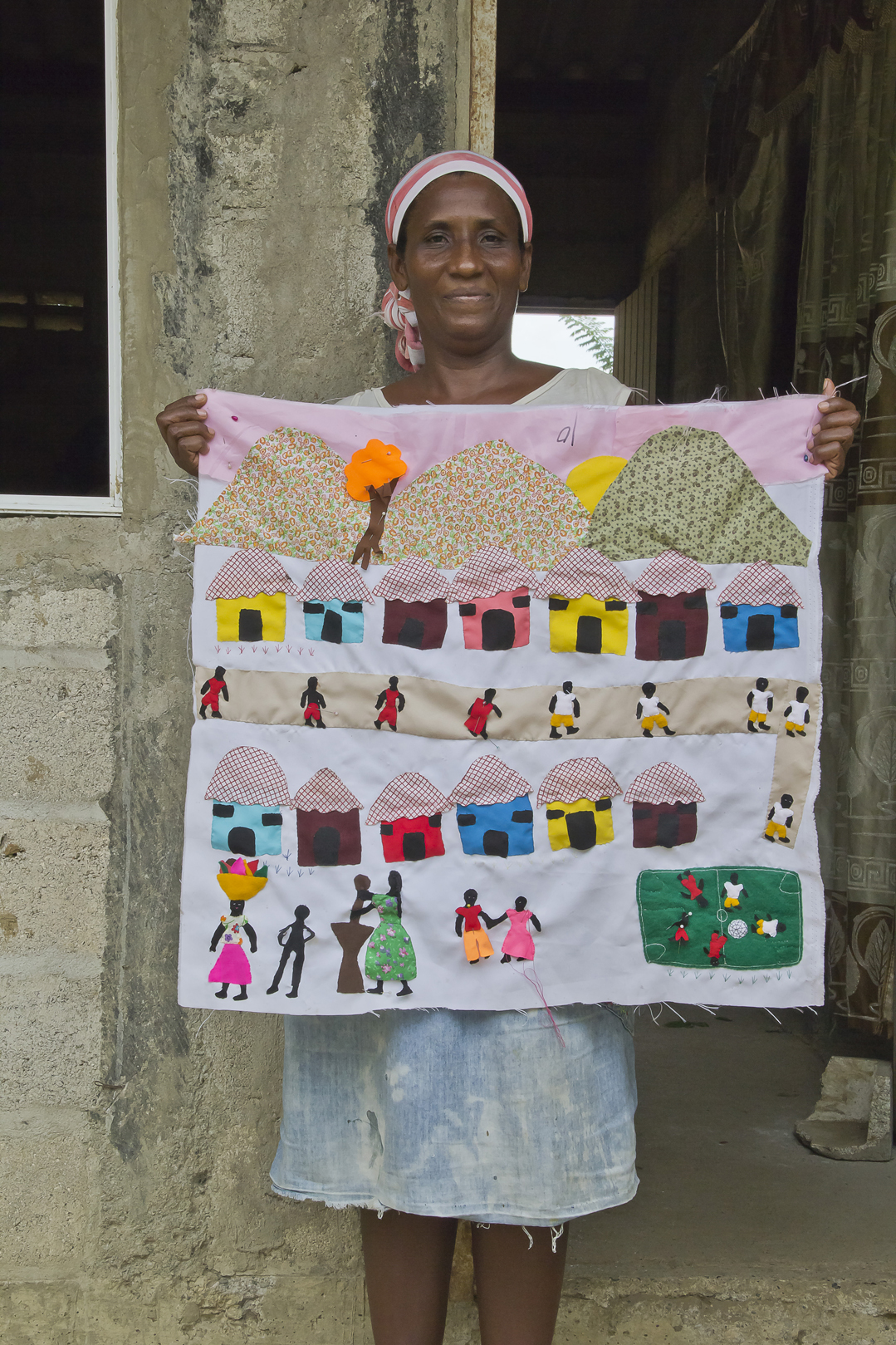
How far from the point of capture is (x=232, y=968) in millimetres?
1793

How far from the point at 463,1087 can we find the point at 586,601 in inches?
32.4

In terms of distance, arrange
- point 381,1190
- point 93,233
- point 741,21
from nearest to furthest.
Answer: point 381,1190, point 741,21, point 93,233

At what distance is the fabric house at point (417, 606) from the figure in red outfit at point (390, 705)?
75 mm

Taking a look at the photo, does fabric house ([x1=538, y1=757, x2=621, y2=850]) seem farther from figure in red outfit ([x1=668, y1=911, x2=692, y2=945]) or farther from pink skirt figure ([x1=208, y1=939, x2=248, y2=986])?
pink skirt figure ([x1=208, y1=939, x2=248, y2=986])

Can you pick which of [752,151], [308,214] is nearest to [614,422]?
[308,214]

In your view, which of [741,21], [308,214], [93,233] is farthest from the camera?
[93,233]

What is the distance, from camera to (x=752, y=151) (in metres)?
3.62

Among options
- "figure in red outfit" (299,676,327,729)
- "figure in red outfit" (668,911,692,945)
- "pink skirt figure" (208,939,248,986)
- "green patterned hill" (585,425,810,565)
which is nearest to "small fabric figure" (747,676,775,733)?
"green patterned hill" (585,425,810,565)

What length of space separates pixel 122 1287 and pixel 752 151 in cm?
377

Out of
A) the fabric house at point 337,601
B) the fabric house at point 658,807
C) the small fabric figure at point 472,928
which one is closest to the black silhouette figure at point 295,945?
the small fabric figure at point 472,928

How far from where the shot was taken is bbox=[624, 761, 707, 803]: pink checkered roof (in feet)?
5.92

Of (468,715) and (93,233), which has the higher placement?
(93,233)

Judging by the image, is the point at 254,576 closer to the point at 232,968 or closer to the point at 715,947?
the point at 232,968

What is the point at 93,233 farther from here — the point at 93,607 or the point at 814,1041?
the point at 814,1041
